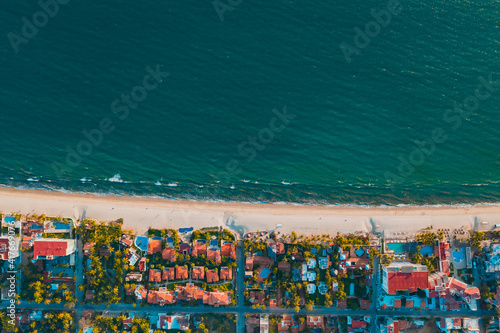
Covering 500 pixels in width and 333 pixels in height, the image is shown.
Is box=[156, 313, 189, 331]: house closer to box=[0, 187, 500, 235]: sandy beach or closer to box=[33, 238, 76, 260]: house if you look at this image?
box=[0, 187, 500, 235]: sandy beach

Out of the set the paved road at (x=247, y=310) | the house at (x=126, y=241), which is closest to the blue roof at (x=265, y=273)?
the paved road at (x=247, y=310)

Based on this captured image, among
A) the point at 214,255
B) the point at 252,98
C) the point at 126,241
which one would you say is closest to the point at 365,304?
the point at 214,255

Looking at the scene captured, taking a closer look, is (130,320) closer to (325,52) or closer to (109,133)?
(109,133)

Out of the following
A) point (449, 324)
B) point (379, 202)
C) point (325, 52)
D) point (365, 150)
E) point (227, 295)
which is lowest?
point (449, 324)

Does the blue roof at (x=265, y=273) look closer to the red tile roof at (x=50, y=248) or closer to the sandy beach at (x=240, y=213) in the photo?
the sandy beach at (x=240, y=213)

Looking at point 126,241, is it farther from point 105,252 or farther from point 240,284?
point 240,284

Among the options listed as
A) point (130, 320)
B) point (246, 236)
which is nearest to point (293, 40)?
point (246, 236)
